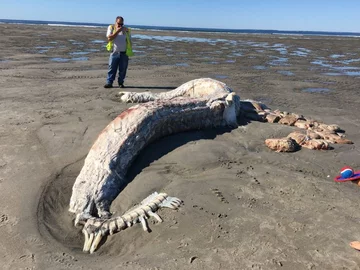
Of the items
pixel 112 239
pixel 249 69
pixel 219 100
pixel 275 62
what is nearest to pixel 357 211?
pixel 112 239

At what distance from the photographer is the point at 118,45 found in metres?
10.0

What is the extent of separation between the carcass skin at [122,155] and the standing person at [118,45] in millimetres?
4311

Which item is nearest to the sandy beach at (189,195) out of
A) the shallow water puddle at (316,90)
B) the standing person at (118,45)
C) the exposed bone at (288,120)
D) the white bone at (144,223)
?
the white bone at (144,223)

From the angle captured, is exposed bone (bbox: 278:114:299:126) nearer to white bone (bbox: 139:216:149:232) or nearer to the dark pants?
white bone (bbox: 139:216:149:232)

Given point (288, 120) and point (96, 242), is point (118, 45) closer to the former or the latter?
point (288, 120)

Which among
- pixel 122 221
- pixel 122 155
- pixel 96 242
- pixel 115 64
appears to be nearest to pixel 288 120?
pixel 122 155

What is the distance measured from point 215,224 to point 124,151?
66.8 inches

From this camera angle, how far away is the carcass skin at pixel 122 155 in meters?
3.94

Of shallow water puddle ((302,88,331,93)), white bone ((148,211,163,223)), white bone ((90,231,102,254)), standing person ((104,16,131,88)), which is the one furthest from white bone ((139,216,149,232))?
shallow water puddle ((302,88,331,93))

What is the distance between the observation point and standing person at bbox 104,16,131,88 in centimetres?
987

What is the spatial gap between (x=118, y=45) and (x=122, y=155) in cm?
609

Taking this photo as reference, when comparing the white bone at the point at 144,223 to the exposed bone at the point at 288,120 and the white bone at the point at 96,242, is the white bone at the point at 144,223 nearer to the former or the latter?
the white bone at the point at 96,242

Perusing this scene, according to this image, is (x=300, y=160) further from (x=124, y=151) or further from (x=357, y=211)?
(x=124, y=151)

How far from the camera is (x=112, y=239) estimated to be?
3.73 metres
